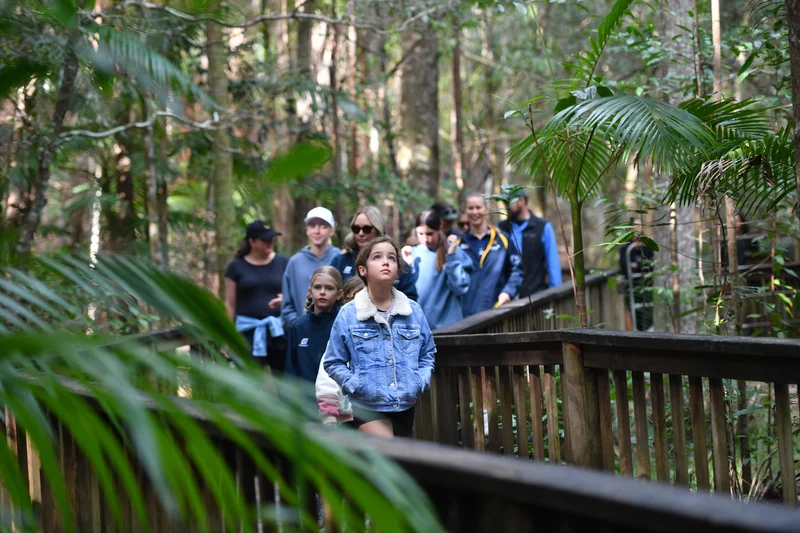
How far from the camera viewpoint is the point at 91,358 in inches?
53.8

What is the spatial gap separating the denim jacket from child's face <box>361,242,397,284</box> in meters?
0.11

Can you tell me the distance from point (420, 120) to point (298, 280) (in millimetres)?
7296

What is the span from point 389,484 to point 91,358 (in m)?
0.51

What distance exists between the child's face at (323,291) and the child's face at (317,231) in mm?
1335

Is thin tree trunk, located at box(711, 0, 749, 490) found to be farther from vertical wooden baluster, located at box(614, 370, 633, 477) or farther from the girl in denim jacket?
the girl in denim jacket

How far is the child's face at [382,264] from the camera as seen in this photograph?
4465mm

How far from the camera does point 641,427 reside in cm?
373

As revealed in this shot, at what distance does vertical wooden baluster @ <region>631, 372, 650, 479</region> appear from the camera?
369cm

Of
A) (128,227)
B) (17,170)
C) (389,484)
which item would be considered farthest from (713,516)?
(128,227)

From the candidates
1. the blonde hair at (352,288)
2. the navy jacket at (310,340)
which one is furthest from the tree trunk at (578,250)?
the navy jacket at (310,340)

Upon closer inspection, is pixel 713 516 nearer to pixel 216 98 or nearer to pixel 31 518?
pixel 31 518

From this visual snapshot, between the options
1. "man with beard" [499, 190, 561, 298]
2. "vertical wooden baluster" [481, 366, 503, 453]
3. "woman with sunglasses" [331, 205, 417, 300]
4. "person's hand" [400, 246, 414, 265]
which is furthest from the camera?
"man with beard" [499, 190, 561, 298]

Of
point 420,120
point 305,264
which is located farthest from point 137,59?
point 420,120

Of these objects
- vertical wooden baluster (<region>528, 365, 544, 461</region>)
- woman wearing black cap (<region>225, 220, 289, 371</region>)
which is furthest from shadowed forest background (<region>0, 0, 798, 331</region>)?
vertical wooden baluster (<region>528, 365, 544, 461</region>)
